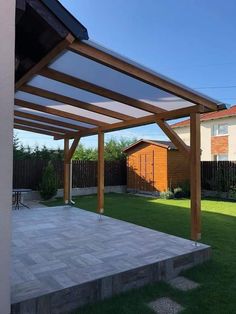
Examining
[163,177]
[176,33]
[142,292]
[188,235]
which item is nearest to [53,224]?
[188,235]

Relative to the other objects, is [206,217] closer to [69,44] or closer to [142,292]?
[142,292]

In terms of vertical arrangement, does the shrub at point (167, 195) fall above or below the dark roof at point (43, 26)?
below

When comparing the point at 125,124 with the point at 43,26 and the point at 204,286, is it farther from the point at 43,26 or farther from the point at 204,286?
the point at 204,286

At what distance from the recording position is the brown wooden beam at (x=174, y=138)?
517cm

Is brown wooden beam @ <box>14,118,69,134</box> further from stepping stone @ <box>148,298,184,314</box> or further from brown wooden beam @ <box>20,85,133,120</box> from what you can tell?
stepping stone @ <box>148,298,184,314</box>

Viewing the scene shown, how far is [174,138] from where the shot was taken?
529 centimetres

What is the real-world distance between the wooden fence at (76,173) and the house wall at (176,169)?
3279 millimetres

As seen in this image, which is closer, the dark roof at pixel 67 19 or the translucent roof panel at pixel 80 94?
the dark roof at pixel 67 19

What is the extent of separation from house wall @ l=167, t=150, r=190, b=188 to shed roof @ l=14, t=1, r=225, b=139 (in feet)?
25.4

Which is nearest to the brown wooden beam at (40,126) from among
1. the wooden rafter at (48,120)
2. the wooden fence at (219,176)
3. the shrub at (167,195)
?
the wooden rafter at (48,120)

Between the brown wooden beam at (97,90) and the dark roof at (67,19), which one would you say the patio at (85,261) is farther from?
the dark roof at (67,19)

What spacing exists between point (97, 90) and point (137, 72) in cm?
91

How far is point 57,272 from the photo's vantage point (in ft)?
12.4

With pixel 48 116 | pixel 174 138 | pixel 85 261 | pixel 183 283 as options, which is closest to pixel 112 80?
pixel 174 138
